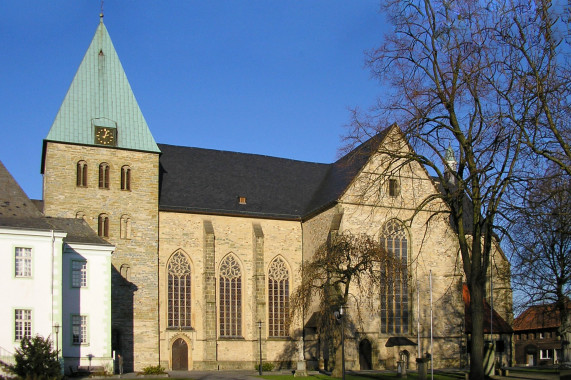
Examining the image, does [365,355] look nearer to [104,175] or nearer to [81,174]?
[104,175]

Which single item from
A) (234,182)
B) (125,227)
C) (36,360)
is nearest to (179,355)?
(125,227)

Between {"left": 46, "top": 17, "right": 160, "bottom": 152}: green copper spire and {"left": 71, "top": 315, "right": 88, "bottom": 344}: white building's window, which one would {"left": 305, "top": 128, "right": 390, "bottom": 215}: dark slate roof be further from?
{"left": 71, "top": 315, "right": 88, "bottom": 344}: white building's window

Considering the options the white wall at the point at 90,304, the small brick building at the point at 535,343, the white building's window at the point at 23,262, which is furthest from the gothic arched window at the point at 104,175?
the small brick building at the point at 535,343

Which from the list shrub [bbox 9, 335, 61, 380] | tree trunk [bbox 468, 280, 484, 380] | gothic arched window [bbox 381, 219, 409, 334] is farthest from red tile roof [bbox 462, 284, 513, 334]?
shrub [bbox 9, 335, 61, 380]

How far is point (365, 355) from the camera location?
43.0 metres

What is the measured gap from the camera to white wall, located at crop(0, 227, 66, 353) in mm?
30047

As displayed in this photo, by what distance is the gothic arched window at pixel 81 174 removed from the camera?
1635 inches

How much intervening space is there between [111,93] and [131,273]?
11203 millimetres

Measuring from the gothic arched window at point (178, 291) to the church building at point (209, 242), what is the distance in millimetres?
63

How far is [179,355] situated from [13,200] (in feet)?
48.0

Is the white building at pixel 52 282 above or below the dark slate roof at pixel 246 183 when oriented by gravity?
below

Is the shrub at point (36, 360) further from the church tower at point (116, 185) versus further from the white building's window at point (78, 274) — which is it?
the church tower at point (116, 185)

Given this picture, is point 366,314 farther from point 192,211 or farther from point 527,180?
point 527,180

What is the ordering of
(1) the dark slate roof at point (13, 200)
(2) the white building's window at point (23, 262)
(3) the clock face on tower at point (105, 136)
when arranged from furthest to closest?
(3) the clock face on tower at point (105, 136), (1) the dark slate roof at point (13, 200), (2) the white building's window at point (23, 262)
